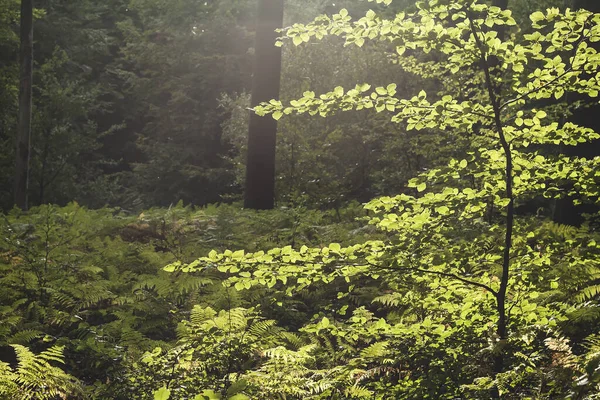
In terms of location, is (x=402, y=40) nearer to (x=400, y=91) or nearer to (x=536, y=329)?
(x=536, y=329)

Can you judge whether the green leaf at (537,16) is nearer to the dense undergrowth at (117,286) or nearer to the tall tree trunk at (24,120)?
the dense undergrowth at (117,286)

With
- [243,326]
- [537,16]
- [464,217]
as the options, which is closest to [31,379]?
[243,326]

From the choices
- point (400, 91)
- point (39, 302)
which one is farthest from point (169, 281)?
point (400, 91)

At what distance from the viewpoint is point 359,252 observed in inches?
134

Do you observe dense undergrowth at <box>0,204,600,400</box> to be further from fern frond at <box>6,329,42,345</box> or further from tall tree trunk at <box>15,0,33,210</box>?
tall tree trunk at <box>15,0,33,210</box>

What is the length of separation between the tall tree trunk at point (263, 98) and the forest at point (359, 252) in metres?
0.03

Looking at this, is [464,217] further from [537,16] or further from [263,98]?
[263,98]

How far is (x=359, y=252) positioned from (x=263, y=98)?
7.81 meters

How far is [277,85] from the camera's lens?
11000 millimetres

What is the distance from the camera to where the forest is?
3.22 m

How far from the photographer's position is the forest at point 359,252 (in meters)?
3.22

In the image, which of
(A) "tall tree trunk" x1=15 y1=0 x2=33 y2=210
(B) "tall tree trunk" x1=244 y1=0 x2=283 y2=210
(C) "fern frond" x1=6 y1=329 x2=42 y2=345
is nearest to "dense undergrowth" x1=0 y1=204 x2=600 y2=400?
(C) "fern frond" x1=6 y1=329 x2=42 y2=345

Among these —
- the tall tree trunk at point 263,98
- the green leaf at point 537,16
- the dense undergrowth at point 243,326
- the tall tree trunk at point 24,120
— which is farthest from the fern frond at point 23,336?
the tall tree trunk at point 24,120

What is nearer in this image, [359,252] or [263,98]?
[359,252]
